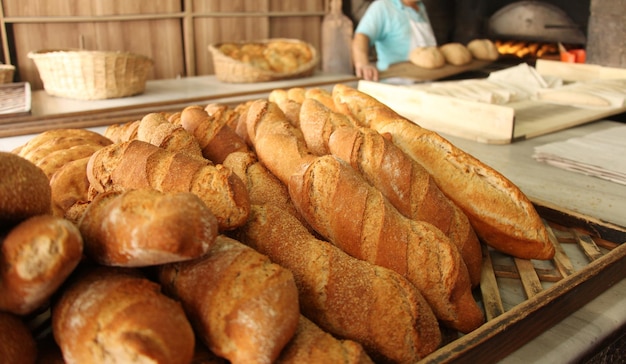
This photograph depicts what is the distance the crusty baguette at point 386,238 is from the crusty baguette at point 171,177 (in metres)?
0.19

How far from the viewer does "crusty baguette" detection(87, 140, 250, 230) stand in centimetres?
103

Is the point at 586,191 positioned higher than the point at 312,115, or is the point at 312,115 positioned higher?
the point at 312,115

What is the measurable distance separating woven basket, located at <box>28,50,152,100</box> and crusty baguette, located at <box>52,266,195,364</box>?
3.00 metres

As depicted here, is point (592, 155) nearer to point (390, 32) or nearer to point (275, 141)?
point (275, 141)

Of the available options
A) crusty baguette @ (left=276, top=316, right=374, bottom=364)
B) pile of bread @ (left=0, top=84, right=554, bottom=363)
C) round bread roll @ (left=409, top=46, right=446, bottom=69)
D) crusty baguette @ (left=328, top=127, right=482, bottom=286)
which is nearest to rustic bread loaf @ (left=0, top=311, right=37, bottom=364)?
pile of bread @ (left=0, top=84, right=554, bottom=363)

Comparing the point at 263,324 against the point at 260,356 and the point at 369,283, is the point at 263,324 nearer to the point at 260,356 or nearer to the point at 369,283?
the point at 260,356

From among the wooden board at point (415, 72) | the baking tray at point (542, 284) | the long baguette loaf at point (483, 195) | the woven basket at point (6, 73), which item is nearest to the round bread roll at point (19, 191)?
the baking tray at point (542, 284)

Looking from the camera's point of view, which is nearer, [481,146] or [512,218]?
[512,218]

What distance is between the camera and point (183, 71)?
5.66 meters

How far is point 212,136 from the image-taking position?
4.78 feet

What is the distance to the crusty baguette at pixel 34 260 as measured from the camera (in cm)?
69

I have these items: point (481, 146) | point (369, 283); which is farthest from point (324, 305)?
point (481, 146)

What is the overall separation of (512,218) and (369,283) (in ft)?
2.04

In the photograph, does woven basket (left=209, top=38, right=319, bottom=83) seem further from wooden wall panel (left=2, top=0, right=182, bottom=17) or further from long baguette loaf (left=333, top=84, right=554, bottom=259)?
long baguette loaf (left=333, top=84, right=554, bottom=259)
